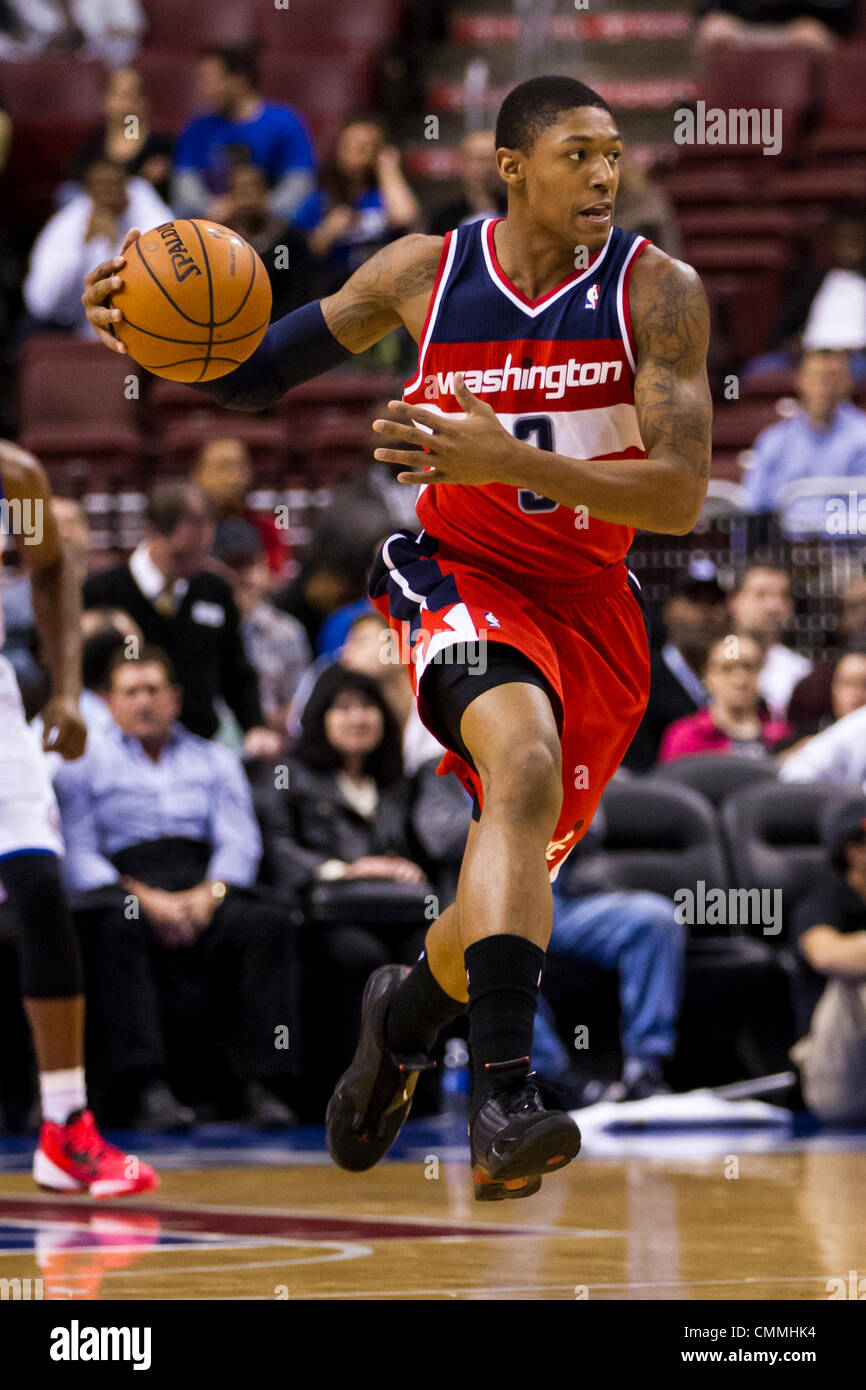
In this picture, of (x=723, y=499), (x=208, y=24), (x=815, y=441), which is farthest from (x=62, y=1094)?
(x=208, y=24)

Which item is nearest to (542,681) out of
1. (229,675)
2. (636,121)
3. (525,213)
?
(525,213)

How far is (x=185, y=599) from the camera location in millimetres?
8422

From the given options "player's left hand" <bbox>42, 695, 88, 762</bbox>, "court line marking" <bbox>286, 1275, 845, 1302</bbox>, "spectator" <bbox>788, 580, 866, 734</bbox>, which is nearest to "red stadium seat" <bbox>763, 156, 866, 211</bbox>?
"spectator" <bbox>788, 580, 866, 734</bbox>

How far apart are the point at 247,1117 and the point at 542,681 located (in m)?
4.09

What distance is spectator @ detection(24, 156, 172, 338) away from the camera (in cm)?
1193

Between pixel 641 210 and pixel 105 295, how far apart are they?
7745 millimetres

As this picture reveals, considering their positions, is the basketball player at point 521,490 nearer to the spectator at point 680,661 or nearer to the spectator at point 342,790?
the spectator at point 342,790

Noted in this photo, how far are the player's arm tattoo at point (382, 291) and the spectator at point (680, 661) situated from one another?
178 inches

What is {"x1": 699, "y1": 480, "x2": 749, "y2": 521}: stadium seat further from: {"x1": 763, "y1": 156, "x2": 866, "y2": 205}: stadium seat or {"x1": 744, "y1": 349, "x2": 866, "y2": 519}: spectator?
{"x1": 763, "y1": 156, "x2": 866, "y2": 205}: stadium seat

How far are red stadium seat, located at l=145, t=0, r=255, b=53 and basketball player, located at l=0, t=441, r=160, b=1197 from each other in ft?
34.9

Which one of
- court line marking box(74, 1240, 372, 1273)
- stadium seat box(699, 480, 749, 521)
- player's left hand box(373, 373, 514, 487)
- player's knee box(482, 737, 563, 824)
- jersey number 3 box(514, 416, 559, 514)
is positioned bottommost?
court line marking box(74, 1240, 372, 1273)

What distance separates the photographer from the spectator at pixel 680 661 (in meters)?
8.88

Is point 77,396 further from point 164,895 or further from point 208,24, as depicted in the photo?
point 164,895
